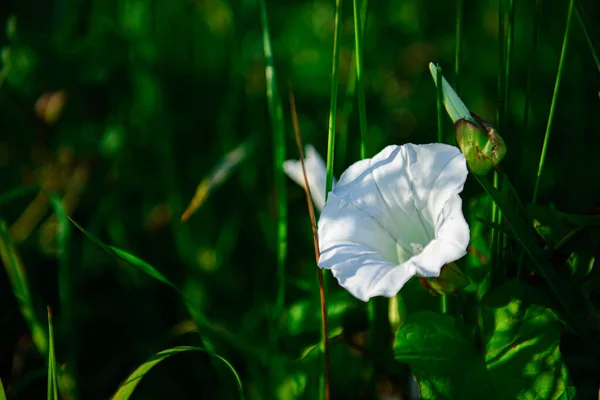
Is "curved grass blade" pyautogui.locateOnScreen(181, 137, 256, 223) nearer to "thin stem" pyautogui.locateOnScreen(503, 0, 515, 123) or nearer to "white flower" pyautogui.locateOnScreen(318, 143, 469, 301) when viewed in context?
"white flower" pyautogui.locateOnScreen(318, 143, 469, 301)

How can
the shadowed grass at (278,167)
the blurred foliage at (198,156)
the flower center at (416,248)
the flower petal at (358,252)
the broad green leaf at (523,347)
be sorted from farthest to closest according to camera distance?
the blurred foliage at (198,156) → the shadowed grass at (278,167) → the flower center at (416,248) → the broad green leaf at (523,347) → the flower petal at (358,252)

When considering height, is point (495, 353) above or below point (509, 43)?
below

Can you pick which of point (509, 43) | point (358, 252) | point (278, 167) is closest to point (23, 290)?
point (278, 167)

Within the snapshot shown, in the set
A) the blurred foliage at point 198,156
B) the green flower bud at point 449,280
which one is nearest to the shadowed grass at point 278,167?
the blurred foliage at point 198,156

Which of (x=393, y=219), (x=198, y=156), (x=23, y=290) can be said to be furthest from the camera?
(x=198, y=156)

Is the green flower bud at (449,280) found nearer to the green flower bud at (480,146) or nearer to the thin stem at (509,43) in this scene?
the green flower bud at (480,146)

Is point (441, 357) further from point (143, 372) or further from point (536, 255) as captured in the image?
point (143, 372)
